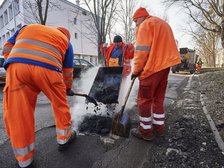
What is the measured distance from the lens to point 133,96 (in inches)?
237

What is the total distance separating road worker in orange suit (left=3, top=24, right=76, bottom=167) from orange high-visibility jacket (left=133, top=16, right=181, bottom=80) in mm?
1127

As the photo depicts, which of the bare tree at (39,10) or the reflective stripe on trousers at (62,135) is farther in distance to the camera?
the bare tree at (39,10)

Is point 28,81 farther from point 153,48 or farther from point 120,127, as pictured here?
point 153,48

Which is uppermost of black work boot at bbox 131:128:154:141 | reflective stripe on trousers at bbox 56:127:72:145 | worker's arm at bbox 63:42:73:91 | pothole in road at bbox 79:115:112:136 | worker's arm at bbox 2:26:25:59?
worker's arm at bbox 2:26:25:59

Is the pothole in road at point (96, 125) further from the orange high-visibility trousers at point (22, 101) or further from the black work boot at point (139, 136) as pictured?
the orange high-visibility trousers at point (22, 101)

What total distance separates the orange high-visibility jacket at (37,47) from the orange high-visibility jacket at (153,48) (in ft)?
3.48

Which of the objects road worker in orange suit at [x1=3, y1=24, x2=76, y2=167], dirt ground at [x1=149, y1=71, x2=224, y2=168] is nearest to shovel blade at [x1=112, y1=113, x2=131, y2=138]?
dirt ground at [x1=149, y1=71, x2=224, y2=168]

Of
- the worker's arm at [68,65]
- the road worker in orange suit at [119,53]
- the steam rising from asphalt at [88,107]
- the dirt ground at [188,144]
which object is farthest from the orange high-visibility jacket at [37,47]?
the road worker in orange suit at [119,53]

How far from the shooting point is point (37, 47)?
2137mm

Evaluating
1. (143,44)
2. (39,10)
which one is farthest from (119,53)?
(39,10)

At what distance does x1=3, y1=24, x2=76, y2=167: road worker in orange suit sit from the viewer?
2.05m

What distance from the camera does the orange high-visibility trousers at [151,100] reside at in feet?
9.06

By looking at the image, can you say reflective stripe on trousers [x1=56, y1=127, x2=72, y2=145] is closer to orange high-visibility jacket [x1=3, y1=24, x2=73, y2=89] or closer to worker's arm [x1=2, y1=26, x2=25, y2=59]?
orange high-visibility jacket [x1=3, y1=24, x2=73, y2=89]

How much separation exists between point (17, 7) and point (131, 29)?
550 inches
